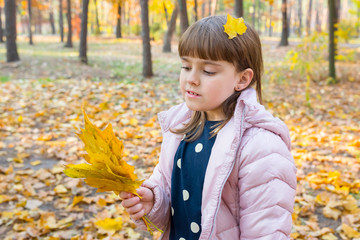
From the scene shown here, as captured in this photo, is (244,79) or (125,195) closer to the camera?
(125,195)

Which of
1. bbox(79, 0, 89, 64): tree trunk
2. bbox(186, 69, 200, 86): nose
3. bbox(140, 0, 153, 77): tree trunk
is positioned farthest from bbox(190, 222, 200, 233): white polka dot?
bbox(79, 0, 89, 64): tree trunk

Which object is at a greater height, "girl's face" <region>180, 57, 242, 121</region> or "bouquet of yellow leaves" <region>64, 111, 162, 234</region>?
"girl's face" <region>180, 57, 242, 121</region>

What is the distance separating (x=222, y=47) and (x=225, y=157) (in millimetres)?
459

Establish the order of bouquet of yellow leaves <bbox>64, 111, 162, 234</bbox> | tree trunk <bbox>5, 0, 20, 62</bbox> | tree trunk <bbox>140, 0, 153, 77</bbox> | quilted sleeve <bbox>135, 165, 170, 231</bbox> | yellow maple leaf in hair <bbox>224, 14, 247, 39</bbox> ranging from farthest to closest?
1. tree trunk <bbox>5, 0, 20, 62</bbox>
2. tree trunk <bbox>140, 0, 153, 77</bbox>
3. quilted sleeve <bbox>135, 165, 170, 231</bbox>
4. yellow maple leaf in hair <bbox>224, 14, 247, 39</bbox>
5. bouquet of yellow leaves <bbox>64, 111, 162, 234</bbox>

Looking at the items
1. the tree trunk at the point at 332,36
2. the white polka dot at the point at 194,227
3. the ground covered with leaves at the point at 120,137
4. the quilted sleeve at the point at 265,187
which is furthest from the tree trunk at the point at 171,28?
the quilted sleeve at the point at 265,187

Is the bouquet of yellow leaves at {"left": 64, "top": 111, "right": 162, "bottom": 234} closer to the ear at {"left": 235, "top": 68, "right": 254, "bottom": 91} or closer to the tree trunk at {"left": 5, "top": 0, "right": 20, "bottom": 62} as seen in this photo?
the ear at {"left": 235, "top": 68, "right": 254, "bottom": 91}

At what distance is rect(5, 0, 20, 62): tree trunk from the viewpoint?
32.3ft

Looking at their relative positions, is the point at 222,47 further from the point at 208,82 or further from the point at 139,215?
the point at 139,215

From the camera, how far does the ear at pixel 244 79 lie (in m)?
1.47

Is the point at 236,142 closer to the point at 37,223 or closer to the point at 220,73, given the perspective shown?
the point at 220,73

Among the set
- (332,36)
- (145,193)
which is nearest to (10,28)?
(332,36)

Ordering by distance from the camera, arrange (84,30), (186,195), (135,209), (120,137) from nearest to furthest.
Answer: (135,209) < (186,195) < (120,137) < (84,30)

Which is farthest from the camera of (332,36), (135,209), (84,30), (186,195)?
(84,30)

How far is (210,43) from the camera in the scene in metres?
1.37
